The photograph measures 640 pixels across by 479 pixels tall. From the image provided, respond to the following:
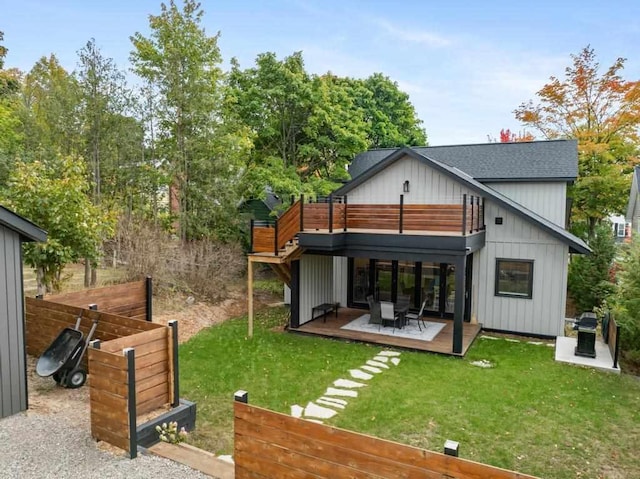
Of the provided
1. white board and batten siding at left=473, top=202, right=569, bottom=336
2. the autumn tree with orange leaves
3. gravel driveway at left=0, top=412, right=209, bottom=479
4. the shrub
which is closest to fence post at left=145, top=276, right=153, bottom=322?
the shrub

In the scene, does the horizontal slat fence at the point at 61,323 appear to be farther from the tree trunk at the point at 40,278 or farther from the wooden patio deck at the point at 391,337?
the wooden patio deck at the point at 391,337

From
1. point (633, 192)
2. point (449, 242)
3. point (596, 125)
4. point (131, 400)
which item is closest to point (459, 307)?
point (449, 242)

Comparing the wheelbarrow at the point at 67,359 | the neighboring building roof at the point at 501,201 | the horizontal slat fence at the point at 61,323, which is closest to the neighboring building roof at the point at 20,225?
the horizontal slat fence at the point at 61,323

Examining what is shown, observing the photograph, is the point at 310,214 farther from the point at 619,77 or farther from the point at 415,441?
the point at 619,77

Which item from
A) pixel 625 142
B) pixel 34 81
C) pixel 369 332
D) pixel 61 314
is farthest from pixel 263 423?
pixel 34 81

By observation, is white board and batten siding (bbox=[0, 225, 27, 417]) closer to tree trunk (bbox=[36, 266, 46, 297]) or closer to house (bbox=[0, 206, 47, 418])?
house (bbox=[0, 206, 47, 418])

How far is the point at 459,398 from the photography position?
23.8ft

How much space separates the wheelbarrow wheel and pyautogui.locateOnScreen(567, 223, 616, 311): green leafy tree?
48.3ft

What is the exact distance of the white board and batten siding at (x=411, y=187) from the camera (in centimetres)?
1236

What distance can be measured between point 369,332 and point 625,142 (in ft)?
52.3

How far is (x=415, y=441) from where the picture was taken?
19.2 feet

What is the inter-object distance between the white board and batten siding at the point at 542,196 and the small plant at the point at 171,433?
449 inches

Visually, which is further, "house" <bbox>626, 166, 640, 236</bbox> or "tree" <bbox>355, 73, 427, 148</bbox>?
"tree" <bbox>355, 73, 427, 148</bbox>

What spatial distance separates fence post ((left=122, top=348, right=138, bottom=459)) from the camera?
16.1ft
